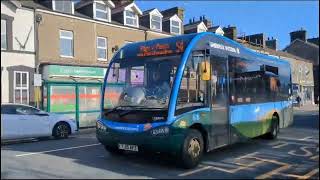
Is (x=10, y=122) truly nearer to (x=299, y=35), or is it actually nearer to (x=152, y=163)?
(x=152, y=163)

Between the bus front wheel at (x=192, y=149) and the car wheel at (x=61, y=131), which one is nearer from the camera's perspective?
the bus front wheel at (x=192, y=149)

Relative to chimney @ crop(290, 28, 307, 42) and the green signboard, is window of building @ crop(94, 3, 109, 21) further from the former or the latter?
chimney @ crop(290, 28, 307, 42)

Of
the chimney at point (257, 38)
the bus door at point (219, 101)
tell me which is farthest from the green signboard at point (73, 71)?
the chimney at point (257, 38)

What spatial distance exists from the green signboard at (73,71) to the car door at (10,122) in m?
9.40

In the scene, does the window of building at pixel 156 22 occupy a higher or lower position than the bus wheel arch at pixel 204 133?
higher

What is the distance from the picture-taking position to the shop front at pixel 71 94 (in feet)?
78.9

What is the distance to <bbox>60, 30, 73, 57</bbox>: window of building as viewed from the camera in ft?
90.7

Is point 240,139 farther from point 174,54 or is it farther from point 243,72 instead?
point 174,54

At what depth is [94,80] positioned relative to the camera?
27.6 meters

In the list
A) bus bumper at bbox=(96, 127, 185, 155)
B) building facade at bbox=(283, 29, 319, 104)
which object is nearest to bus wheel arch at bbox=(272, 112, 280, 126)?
bus bumper at bbox=(96, 127, 185, 155)

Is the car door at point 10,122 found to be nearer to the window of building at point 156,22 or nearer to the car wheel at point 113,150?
the car wheel at point 113,150

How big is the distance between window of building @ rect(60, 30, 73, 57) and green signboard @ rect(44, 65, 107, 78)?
1347 millimetres

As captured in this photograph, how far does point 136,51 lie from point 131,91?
1.08 m

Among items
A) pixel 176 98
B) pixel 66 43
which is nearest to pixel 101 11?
pixel 66 43
